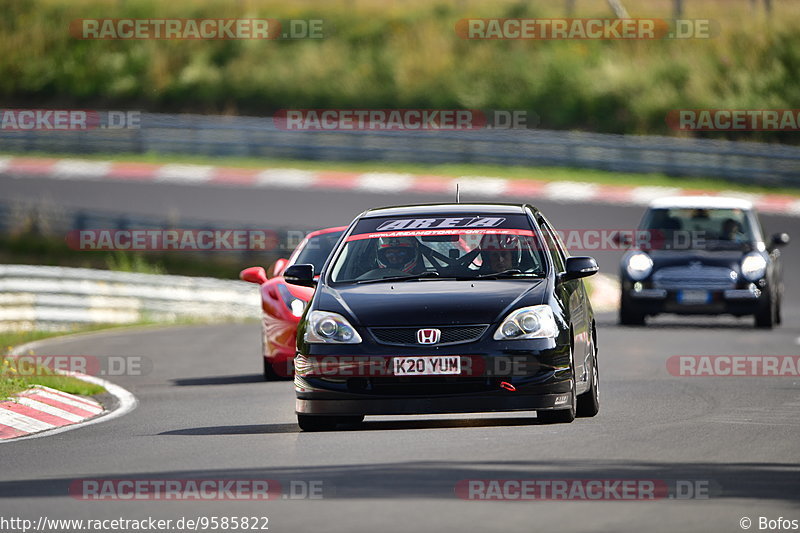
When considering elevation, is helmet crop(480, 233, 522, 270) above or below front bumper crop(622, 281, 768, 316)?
above

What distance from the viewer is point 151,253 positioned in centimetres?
2889

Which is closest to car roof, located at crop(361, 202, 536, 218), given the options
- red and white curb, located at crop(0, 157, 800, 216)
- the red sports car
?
the red sports car

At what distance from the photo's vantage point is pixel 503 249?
457 inches

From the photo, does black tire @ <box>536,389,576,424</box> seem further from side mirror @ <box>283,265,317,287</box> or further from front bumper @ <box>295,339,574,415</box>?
side mirror @ <box>283,265,317,287</box>

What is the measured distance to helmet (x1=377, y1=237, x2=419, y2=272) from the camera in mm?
11578

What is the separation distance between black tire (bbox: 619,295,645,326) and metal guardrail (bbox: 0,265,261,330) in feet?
18.5

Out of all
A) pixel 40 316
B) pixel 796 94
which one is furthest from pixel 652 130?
pixel 40 316

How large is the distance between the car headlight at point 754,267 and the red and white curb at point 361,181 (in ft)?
31.4

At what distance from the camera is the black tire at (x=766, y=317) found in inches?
811

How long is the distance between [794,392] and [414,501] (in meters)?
6.58

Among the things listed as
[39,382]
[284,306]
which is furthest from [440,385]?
[39,382]

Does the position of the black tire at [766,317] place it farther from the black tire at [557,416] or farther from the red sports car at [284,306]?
the black tire at [557,416]

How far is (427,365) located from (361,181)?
24035 millimetres

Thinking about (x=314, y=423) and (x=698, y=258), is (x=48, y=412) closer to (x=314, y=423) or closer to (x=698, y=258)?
(x=314, y=423)
